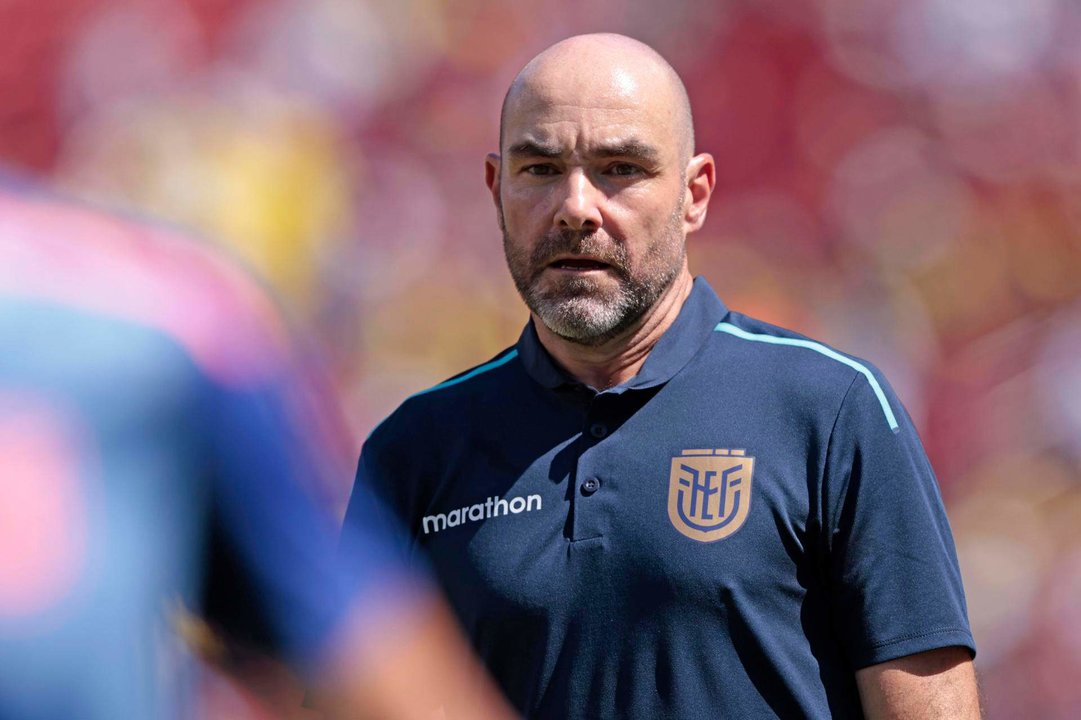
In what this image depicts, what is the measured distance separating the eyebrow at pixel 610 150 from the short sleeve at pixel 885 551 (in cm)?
52

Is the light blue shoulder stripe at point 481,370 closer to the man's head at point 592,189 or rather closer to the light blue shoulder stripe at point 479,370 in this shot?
the light blue shoulder stripe at point 479,370

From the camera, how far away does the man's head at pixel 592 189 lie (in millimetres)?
2189

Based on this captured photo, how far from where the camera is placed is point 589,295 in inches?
86.1

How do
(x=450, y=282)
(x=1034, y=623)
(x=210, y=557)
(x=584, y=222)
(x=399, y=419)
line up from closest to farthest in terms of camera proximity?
(x=210, y=557), (x=584, y=222), (x=399, y=419), (x=1034, y=623), (x=450, y=282)

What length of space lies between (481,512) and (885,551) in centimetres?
61

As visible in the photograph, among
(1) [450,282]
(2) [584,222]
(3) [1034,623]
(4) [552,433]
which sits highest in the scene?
(1) [450,282]

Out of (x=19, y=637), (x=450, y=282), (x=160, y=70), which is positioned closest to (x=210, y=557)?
(x=19, y=637)

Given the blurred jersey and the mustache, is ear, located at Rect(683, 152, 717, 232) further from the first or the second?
the blurred jersey

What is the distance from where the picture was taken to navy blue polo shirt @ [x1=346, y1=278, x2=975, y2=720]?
6.47 feet

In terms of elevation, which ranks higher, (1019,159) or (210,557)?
(1019,159)

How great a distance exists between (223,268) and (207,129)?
8.77 feet

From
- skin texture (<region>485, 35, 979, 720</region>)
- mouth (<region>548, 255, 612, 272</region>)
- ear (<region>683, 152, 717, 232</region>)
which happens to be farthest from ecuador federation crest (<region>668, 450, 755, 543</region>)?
→ ear (<region>683, 152, 717, 232</region>)

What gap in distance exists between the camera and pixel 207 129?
357cm

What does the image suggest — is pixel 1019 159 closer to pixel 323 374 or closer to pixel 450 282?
pixel 450 282
